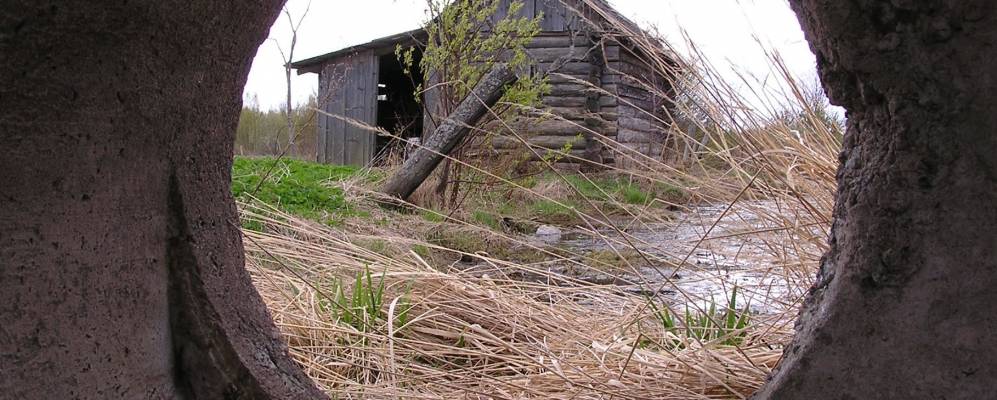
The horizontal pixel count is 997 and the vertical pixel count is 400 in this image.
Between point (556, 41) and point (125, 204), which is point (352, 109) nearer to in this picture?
point (556, 41)

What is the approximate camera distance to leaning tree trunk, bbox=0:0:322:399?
946mm

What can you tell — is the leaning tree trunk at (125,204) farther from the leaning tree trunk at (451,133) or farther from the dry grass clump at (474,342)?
the leaning tree trunk at (451,133)

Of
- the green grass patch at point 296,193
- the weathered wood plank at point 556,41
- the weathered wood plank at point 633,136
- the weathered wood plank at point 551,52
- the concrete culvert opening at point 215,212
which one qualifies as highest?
the weathered wood plank at point 556,41

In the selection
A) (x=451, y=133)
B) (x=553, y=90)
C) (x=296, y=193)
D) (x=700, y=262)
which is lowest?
(x=700, y=262)

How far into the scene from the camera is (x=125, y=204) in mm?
1057

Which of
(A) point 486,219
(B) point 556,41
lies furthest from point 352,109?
(A) point 486,219

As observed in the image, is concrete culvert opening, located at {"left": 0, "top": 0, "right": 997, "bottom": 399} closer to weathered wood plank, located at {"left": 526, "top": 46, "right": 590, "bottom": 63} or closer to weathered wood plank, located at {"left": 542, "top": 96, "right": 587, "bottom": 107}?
weathered wood plank, located at {"left": 542, "top": 96, "right": 587, "bottom": 107}

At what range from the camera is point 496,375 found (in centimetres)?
212

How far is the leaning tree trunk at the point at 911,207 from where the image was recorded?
0.92m

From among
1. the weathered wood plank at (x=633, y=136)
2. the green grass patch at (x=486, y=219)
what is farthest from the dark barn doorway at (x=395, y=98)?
the green grass patch at (x=486, y=219)

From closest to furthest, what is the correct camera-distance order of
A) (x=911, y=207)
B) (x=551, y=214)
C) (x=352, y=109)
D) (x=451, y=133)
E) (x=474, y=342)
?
(x=911, y=207)
(x=474, y=342)
(x=451, y=133)
(x=551, y=214)
(x=352, y=109)

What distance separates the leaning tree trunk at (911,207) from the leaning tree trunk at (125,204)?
846 millimetres

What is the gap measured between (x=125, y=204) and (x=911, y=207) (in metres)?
1.07

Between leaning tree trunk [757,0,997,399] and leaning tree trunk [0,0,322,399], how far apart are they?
0.85m
